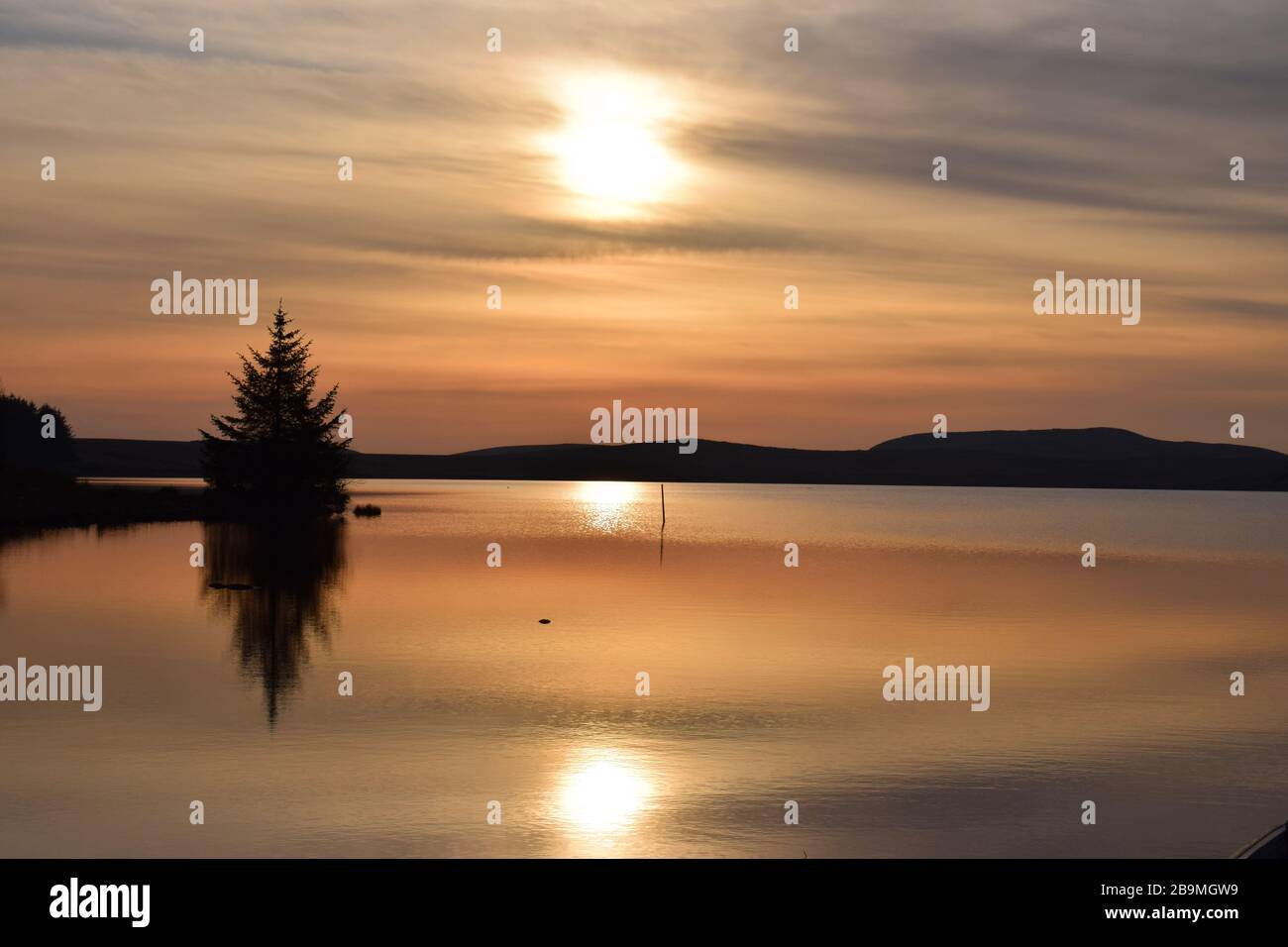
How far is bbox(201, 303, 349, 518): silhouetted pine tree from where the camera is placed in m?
101

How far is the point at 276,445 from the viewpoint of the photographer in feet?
332

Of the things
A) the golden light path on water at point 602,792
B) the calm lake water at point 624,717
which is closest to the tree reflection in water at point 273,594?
the calm lake water at point 624,717

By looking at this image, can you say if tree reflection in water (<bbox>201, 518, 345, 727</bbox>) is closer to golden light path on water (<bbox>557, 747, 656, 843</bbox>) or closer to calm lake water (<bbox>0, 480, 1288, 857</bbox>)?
calm lake water (<bbox>0, 480, 1288, 857</bbox>)

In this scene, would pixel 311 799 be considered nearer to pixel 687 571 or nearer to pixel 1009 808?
pixel 1009 808

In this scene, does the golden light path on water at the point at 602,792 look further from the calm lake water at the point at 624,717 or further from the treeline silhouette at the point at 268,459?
the treeline silhouette at the point at 268,459

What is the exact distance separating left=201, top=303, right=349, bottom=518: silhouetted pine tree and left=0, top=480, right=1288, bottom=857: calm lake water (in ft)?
125

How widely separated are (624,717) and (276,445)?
79.2 m

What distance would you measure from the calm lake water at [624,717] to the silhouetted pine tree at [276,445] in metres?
38.1

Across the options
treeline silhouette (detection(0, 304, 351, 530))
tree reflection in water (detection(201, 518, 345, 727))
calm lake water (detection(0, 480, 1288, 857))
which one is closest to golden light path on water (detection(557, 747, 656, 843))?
calm lake water (detection(0, 480, 1288, 857))

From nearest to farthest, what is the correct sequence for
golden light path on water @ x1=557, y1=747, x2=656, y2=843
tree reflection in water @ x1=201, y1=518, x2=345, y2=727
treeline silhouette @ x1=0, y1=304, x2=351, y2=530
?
1. golden light path on water @ x1=557, y1=747, x2=656, y2=843
2. tree reflection in water @ x1=201, y1=518, x2=345, y2=727
3. treeline silhouette @ x1=0, y1=304, x2=351, y2=530

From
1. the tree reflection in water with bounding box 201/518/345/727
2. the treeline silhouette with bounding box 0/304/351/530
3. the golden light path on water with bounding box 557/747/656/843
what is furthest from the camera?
the treeline silhouette with bounding box 0/304/351/530

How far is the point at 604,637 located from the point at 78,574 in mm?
26554

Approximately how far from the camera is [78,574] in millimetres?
55250
